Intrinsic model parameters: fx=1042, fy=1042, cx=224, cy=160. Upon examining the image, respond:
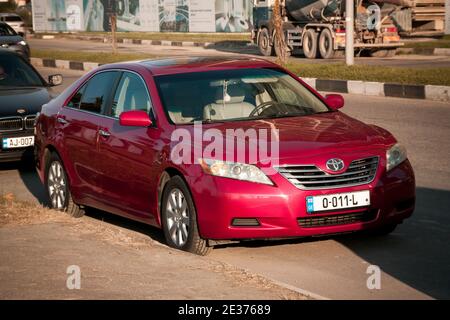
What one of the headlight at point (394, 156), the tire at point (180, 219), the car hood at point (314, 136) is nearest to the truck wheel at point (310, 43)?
the car hood at point (314, 136)

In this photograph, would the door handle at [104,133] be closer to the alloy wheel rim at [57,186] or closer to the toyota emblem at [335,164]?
the alloy wheel rim at [57,186]

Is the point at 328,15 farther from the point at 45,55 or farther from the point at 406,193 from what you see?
the point at 406,193

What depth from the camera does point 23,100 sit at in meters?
12.9

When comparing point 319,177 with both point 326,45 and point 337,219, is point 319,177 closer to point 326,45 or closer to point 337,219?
point 337,219

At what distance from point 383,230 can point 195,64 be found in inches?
81.5

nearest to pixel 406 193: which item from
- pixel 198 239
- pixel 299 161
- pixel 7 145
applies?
pixel 299 161

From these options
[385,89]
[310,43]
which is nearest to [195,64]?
[385,89]

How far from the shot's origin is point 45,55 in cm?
3566

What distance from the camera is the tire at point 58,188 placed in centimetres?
920

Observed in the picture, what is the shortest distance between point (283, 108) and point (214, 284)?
8.67 ft

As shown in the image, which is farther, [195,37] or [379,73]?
[195,37]

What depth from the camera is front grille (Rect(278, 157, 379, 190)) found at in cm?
698

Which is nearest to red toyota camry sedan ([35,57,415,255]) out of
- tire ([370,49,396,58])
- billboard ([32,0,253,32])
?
tire ([370,49,396,58])
